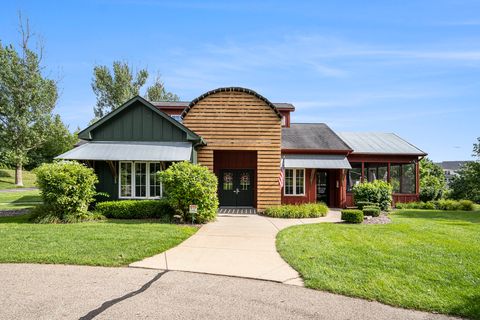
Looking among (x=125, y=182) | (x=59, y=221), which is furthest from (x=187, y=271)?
(x=125, y=182)

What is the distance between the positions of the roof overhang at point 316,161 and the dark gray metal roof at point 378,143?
2.46 m

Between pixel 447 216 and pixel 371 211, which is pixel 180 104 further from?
pixel 447 216

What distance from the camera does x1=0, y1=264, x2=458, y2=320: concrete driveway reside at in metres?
4.31

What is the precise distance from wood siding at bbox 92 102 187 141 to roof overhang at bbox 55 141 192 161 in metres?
0.26

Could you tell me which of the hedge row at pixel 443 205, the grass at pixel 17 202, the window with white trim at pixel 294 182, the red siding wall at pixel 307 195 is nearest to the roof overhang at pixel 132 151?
the grass at pixel 17 202

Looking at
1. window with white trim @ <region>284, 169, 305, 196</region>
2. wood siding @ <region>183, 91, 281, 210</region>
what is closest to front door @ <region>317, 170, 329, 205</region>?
window with white trim @ <region>284, 169, 305, 196</region>

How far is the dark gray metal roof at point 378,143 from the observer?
2038cm

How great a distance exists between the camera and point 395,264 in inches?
255

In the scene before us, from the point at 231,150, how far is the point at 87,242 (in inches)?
371

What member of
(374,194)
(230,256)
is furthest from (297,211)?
(230,256)

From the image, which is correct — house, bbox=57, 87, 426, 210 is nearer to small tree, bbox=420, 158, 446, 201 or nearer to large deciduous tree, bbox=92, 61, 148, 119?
small tree, bbox=420, 158, 446, 201

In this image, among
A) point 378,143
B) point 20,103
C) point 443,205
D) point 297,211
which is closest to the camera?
point 297,211

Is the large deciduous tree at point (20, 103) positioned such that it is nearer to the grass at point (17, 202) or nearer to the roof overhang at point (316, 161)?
the grass at point (17, 202)

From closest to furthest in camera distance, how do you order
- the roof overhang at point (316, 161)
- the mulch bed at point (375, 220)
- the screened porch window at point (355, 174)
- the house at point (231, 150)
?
the mulch bed at point (375, 220), the house at point (231, 150), the roof overhang at point (316, 161), the screened porch window at point (355, 174)
